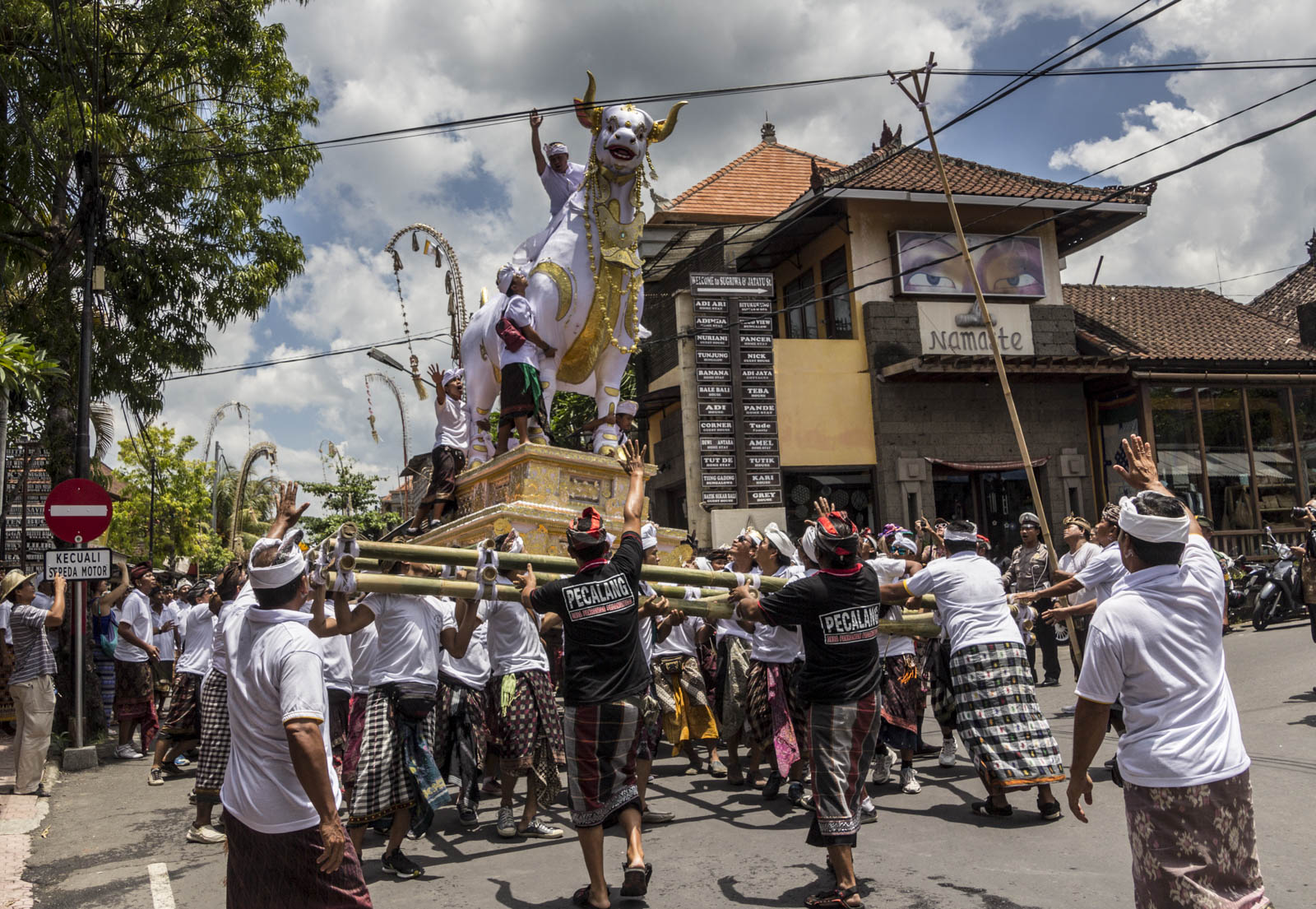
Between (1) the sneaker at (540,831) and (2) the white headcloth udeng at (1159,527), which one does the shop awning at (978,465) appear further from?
(2) the white headcloth udeng at (1159,527)

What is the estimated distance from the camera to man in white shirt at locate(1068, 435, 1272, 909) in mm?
3047

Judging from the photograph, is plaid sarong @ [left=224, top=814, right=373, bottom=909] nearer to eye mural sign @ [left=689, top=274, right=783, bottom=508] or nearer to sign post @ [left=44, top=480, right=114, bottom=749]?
sign post @ [left=44, top=480, right=114, bottom=749]

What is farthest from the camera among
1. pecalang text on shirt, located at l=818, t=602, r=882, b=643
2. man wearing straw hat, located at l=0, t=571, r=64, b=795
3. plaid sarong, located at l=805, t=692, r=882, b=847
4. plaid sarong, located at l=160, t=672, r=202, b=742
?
plaid sarong, located at l=160, t=672, r=202, b=742

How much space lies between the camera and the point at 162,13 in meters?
12.2

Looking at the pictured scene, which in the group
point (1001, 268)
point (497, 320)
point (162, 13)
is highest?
point (162, 13)

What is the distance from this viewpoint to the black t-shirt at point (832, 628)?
493cm

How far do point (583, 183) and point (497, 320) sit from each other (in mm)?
1551

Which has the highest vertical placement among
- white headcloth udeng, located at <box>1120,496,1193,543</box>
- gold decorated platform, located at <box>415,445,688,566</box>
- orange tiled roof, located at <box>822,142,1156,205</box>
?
orange tiled roof, located at <box>822,142,1156,205</box>

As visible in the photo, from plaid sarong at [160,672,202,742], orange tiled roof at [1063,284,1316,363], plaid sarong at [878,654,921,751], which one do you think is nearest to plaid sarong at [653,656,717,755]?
plaid sarong at [878,654,921,751]

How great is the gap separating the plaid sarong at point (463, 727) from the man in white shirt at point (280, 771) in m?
2.88

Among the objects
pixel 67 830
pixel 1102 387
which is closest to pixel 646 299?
pixel 1102 387

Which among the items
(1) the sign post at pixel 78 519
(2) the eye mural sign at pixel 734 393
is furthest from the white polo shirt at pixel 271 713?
(2) the eye mural sign at pixel 734 393

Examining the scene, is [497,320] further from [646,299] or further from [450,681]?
[646,299]

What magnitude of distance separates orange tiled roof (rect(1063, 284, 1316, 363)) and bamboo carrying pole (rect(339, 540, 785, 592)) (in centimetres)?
1591
